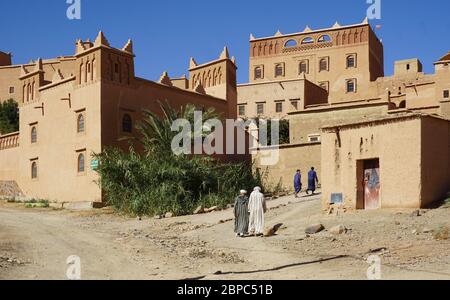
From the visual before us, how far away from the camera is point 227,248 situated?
17000 millimetres

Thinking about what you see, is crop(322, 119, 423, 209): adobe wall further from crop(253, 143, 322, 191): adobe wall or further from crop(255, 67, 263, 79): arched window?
crop(255, 67, 263, 79): arched window

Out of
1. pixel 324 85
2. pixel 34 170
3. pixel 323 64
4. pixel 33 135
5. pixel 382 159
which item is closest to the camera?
pixel 382 159

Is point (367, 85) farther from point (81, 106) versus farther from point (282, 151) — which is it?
Answer: point (81, 106)

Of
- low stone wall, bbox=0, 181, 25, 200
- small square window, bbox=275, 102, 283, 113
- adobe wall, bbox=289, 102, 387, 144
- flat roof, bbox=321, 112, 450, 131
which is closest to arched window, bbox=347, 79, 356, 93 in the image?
small square window, bbox=275, 102, 283, 113

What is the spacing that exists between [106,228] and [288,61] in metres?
49.6

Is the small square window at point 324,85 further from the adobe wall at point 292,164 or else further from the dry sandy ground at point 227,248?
the dry sandy ground at point 227,248

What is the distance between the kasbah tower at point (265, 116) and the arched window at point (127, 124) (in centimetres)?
5

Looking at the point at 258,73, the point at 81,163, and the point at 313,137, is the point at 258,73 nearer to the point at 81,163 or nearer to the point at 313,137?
the point at 313,137

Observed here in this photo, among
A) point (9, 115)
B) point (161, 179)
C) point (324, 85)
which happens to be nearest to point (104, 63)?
point (161, 179)

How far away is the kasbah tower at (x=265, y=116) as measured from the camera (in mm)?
20188

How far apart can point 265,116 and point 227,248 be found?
130 ft

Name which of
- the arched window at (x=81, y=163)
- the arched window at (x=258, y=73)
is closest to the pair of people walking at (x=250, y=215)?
the arched window at (x=81, y=163)

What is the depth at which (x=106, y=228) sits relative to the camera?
22609mm
